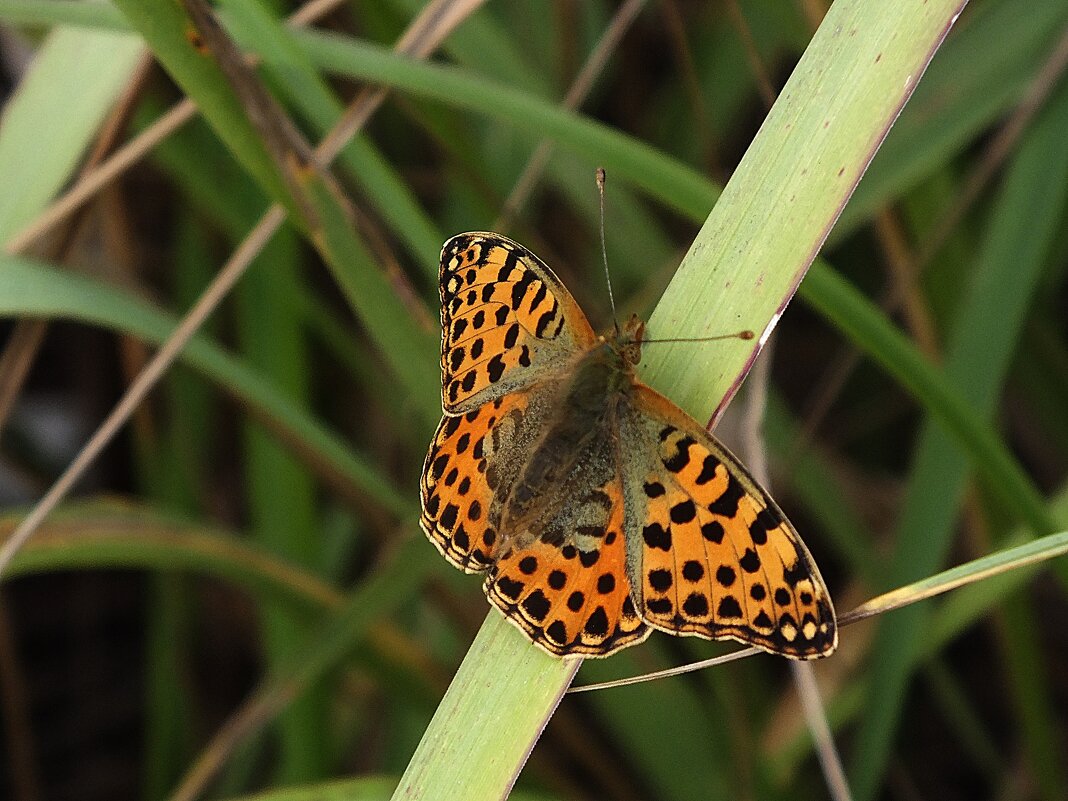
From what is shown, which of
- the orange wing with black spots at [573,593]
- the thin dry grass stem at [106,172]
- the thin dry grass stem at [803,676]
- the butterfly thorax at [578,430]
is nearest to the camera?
the orange wing with black spots at [573,593]

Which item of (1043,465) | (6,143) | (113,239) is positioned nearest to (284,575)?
(6,143)

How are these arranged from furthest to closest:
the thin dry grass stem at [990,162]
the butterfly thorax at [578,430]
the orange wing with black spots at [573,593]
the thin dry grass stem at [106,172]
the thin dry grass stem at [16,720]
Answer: the thin dry grass stem at [16,720] → the thin dry grass stem at [990,162] → the thin dry grass stem at [106,172] → the butterfly thorax at [578,430] → the orange wing with black spots at [573,593]

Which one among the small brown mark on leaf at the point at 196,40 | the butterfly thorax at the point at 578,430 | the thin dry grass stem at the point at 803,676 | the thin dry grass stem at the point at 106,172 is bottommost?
the thin dry grass stem at the point at 803,676

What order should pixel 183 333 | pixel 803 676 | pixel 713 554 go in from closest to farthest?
pixel 713 554, pixel 803 676, pixel 183 333

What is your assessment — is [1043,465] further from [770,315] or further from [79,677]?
[79,677]

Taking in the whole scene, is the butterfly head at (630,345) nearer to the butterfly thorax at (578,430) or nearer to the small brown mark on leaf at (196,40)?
the butterfly thorax at (578,430)

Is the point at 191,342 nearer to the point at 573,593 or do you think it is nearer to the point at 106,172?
the point at 106,172

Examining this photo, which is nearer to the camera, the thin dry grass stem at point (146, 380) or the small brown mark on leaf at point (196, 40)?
the small brown mark on leaf at point (196, 40)

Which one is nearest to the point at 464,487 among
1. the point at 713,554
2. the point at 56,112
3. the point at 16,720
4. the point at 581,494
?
the point at 581,494

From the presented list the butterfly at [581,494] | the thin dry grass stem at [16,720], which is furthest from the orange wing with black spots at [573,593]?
the thin dry grass stem at [16,720]
